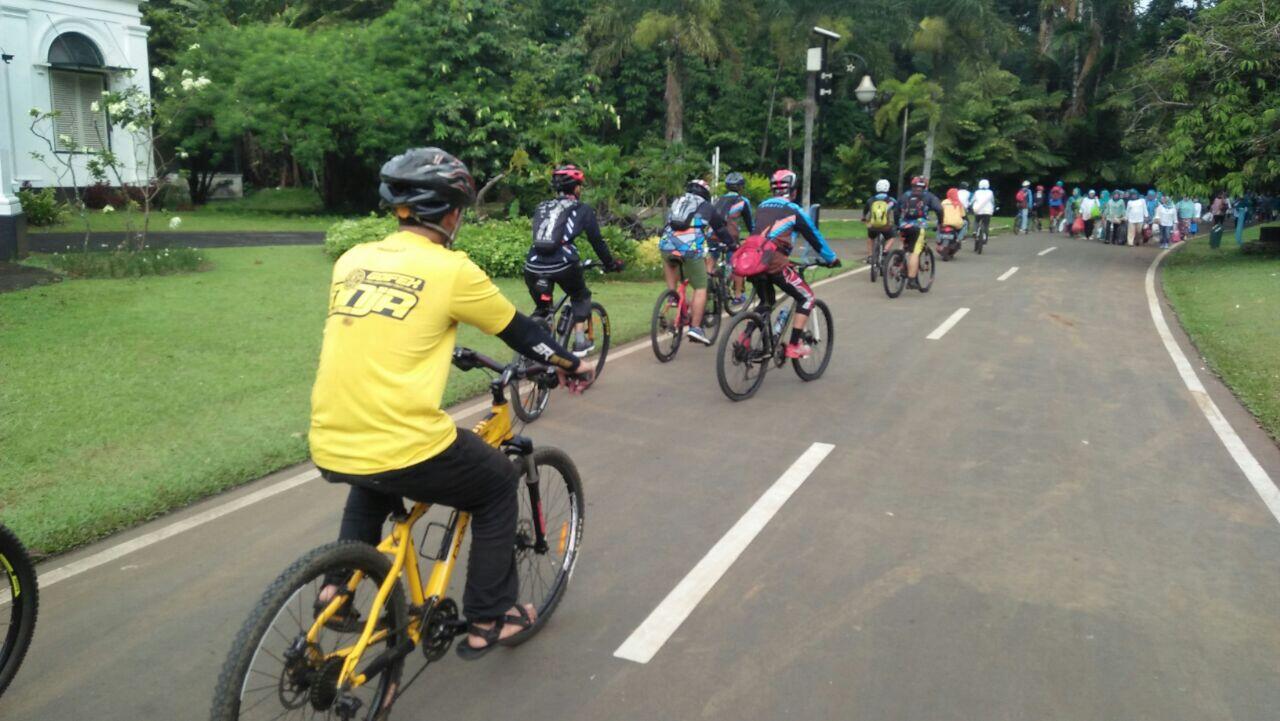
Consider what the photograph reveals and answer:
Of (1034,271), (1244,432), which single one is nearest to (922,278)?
(1034,271)

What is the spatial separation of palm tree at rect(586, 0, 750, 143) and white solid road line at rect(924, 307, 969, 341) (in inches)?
740

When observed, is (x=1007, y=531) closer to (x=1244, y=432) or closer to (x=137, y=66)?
(x=1244, y=432)

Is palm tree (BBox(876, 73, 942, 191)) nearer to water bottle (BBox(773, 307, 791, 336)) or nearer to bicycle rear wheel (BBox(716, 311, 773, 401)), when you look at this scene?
water bottle (BBox(773, 307, 791, 336))

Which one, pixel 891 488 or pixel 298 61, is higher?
pixel 298 61

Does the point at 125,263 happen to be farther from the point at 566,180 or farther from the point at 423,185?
the point at 423,185

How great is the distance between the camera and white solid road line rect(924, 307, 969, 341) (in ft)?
38.8

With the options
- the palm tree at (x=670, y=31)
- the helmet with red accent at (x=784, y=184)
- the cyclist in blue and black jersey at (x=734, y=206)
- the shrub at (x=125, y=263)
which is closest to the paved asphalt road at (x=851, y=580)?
the helmet with red accent at (x=784, y=184)

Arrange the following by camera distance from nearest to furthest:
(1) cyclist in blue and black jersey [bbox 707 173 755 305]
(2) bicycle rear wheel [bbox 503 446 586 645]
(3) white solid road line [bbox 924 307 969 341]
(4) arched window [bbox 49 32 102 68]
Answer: (2) bicycle rear wheel [bbox 503 446 586 645]
(1) cyclist in blue and black jersey [bbox 707 173 755 305]
(3) white solid road line [bbox 924 307 969 341]
(4) arched window [bbox 49 32 102 68]

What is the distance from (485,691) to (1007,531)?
10.1 ft

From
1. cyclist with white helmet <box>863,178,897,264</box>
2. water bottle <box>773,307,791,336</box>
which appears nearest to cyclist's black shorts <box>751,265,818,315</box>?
water bottle <box>773,307,791,336</box>

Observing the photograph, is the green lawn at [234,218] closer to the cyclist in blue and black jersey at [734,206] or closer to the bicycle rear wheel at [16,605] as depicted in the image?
the cyclist in blue and black jersey at [734,206]

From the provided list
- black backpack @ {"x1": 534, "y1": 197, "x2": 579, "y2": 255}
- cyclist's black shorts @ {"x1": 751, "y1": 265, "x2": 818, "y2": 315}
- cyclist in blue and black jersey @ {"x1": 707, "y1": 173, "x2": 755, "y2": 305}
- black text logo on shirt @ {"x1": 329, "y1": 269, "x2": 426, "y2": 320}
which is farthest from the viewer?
cyclist in blue and black jersey @ {"x1": 707, "y1": 173, "x2": 755, "y2": 305}

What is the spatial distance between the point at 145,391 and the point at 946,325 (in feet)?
30.2

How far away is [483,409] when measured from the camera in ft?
26.2
